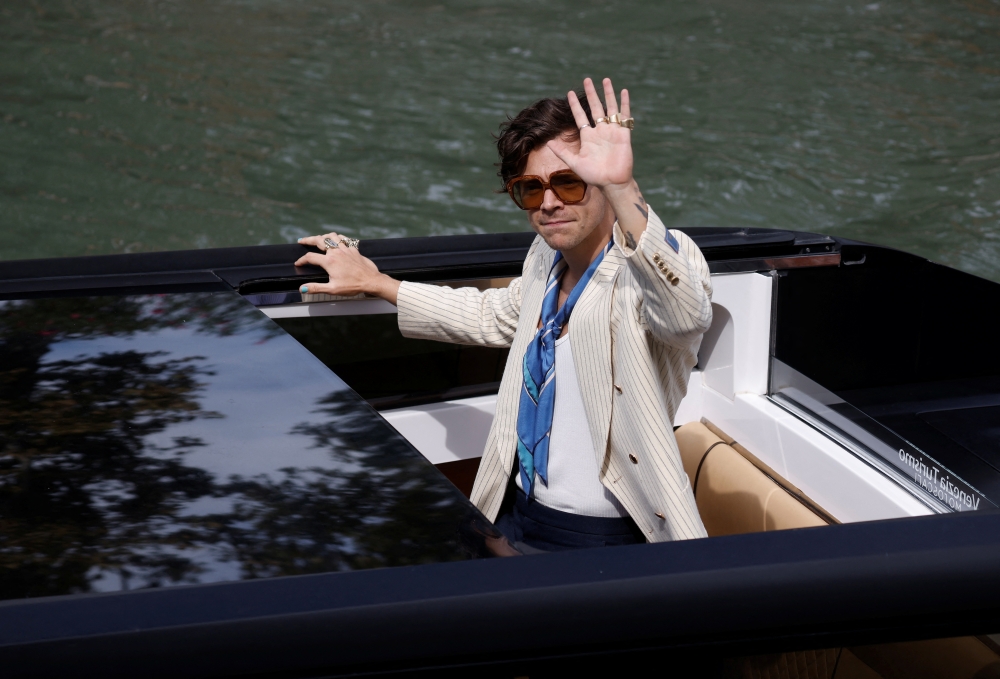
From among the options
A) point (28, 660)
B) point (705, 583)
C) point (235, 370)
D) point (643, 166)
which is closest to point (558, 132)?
point (235, 370)

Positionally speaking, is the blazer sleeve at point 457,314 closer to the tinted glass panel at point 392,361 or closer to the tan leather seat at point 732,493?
the tinted glass panel at point 392,361

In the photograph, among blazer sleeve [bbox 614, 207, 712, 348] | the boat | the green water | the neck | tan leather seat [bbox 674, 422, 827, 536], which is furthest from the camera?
the green water

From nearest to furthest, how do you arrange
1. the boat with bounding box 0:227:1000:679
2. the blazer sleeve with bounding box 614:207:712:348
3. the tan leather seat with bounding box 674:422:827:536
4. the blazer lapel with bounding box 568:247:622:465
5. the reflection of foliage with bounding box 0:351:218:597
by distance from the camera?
the boat with bounding box 0:227:1000:679 → the reflection of foliage with bounding box 0:351:218:597 → the blazer sleeve with bounding box 614:207:712:348 → the blazer lapel with bounding box 568:247:622:465 → the tan leather seat with bounding box 674:422:827:536

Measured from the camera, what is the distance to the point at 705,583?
0.79 metres

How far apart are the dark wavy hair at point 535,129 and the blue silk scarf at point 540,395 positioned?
0.79 ft

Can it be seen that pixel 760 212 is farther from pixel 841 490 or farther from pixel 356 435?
pixel 356 435

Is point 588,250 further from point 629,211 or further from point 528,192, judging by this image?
point 629,211

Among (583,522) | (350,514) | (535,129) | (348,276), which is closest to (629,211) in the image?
(535,129)

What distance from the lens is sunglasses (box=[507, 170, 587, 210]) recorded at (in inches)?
67.6

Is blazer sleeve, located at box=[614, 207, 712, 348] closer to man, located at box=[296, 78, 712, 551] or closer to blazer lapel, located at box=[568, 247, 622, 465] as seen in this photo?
man, located at box=[296, 78, 712, 551]

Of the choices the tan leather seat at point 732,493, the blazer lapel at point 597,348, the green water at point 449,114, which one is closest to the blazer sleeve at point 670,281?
the blazer lapel at point 597,348

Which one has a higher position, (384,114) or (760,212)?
(384,114)

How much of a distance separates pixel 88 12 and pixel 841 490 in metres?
15.2

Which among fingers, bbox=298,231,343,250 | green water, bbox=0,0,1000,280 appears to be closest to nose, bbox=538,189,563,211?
fingers, bbox=298,231,343,250
